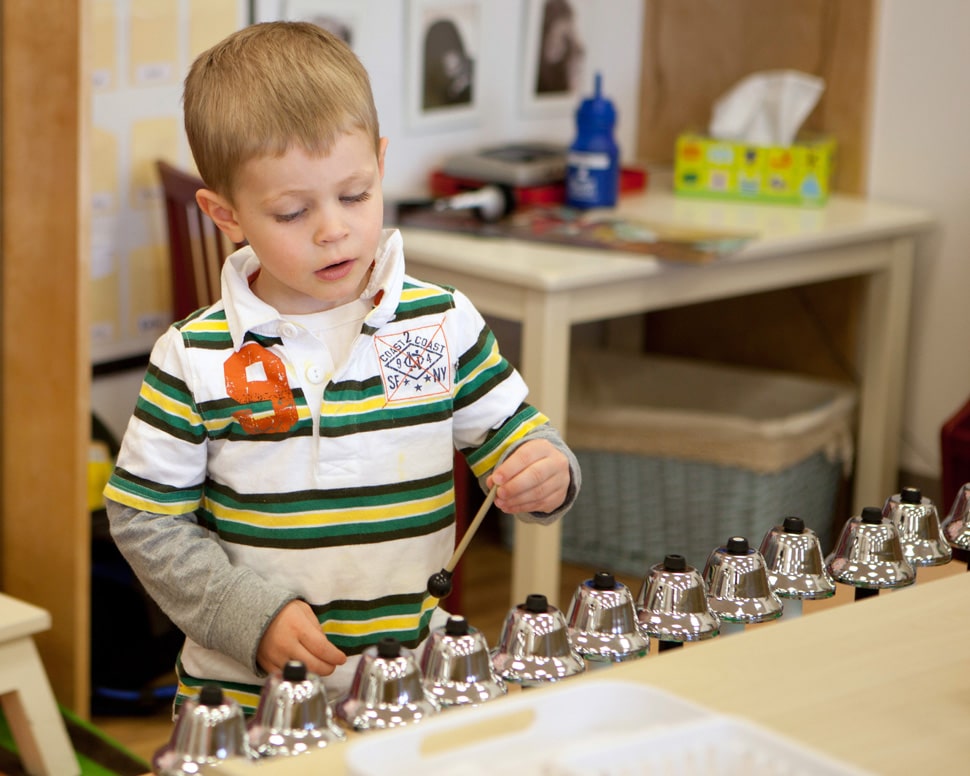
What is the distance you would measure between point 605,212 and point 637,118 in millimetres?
626

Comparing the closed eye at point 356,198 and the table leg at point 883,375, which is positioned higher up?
the closed eye at point 356,198

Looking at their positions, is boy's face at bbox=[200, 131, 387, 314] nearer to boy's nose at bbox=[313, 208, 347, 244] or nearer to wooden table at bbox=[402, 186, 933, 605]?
boy's nose at bbox=[313, 208, 347, 244]

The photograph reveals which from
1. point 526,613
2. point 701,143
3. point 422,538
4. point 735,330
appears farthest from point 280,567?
point 735,330

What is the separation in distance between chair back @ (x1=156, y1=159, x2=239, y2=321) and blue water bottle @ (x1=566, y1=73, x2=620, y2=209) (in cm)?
69

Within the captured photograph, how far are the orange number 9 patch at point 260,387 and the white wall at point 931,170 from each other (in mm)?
1915

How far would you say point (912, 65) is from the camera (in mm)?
2674

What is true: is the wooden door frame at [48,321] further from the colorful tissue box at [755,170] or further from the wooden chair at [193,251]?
the colorful tissue box at [755,170]


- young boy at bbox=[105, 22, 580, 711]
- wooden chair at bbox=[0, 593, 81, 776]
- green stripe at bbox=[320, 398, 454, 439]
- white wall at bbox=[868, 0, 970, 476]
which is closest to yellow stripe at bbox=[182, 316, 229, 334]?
young boy at bbox=[105, 22, 580, 711]

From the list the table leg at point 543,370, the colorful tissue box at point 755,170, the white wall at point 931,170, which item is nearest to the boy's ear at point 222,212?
the table leg at point 543,370

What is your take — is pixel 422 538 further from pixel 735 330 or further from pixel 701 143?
pixel 735 330

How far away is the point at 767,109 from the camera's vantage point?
2.78m

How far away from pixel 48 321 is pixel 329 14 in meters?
0.82

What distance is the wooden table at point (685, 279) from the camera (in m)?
2.07

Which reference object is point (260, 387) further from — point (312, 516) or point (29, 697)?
point (29, 697)
